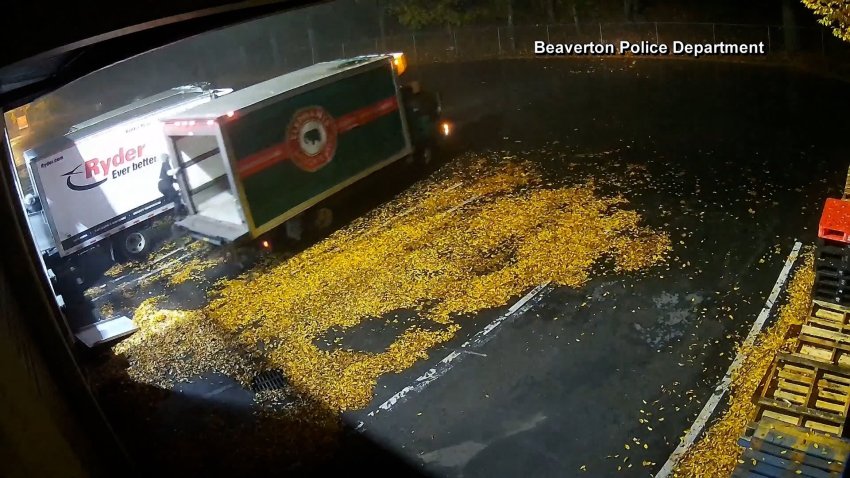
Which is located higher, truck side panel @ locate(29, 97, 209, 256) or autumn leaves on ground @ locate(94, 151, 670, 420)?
truck side panel @ locate(29, 97, 209, 256)

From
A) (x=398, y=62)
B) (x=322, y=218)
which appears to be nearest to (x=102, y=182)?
(x=322, y=218)

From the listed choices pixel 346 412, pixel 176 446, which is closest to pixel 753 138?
pixel 346 412

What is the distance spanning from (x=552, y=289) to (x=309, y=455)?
4.99 meters

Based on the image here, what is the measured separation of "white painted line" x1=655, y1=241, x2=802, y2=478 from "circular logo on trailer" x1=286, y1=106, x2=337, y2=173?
9.19 meters

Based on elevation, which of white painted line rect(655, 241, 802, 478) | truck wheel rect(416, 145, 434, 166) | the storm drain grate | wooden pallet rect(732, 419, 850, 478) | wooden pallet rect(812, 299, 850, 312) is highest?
truck wheel rect(416, 145, 434, 166)

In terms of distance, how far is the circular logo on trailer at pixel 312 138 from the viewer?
13156mm

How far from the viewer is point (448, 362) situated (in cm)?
913

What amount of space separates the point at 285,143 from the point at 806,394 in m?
10.3

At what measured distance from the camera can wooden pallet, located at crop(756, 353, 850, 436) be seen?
641cm

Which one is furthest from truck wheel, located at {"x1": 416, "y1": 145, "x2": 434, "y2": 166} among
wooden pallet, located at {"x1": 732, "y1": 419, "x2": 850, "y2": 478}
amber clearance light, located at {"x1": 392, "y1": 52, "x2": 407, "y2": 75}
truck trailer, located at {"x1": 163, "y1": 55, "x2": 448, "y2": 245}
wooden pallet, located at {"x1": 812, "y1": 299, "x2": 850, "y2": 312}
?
wooden pallet, located at {"x1": 732, "y1": 419, "x2": 850, "y2": 478}

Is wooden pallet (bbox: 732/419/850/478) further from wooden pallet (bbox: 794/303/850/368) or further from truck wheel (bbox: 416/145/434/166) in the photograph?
truck wheel (bbox: 416/145/434/166)

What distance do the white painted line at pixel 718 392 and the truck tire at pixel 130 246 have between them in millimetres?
12199

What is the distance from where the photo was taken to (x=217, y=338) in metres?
10.5

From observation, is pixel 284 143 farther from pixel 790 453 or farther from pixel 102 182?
pixel 790 453
